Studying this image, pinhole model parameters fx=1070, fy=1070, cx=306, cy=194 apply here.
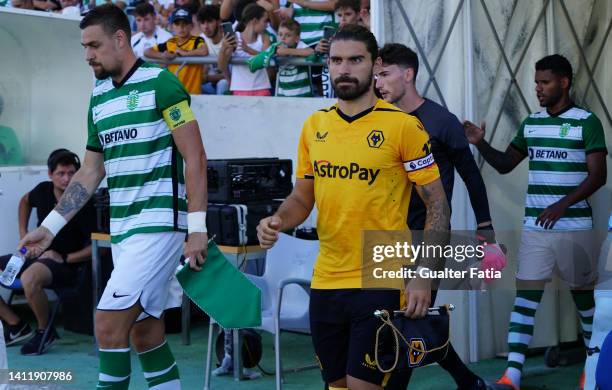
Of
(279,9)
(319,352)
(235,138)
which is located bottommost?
(319,352)

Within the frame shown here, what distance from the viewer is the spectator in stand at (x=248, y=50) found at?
10.3 metres

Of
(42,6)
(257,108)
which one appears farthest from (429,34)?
(42,6)

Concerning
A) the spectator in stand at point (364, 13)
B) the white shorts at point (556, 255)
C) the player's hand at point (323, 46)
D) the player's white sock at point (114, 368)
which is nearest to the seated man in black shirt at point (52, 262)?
the player's hand at point (323, 46)

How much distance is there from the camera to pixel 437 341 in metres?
4.61

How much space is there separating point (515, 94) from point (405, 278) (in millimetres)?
3501

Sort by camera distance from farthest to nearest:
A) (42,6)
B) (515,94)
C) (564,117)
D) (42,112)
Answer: (42,6) → (42,112) → (515,94) → (564,117)

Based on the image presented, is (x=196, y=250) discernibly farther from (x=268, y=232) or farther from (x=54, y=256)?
(x=54, y=256)

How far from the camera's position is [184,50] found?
10.8 meters

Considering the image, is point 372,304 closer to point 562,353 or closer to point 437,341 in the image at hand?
point 437,341

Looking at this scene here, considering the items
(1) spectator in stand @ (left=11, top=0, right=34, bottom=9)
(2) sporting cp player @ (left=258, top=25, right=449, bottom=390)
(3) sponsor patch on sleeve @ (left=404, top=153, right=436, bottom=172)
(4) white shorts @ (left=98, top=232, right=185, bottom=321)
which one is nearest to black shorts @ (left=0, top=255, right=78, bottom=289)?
(4) white shorts @ (left=98, top=232, right=185, bottom=321)

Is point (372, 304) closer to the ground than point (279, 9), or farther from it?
closer to the ground

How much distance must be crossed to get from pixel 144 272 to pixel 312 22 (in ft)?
18.8

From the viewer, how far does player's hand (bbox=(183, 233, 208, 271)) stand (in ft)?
17.0

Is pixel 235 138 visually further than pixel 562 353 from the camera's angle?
Yes
